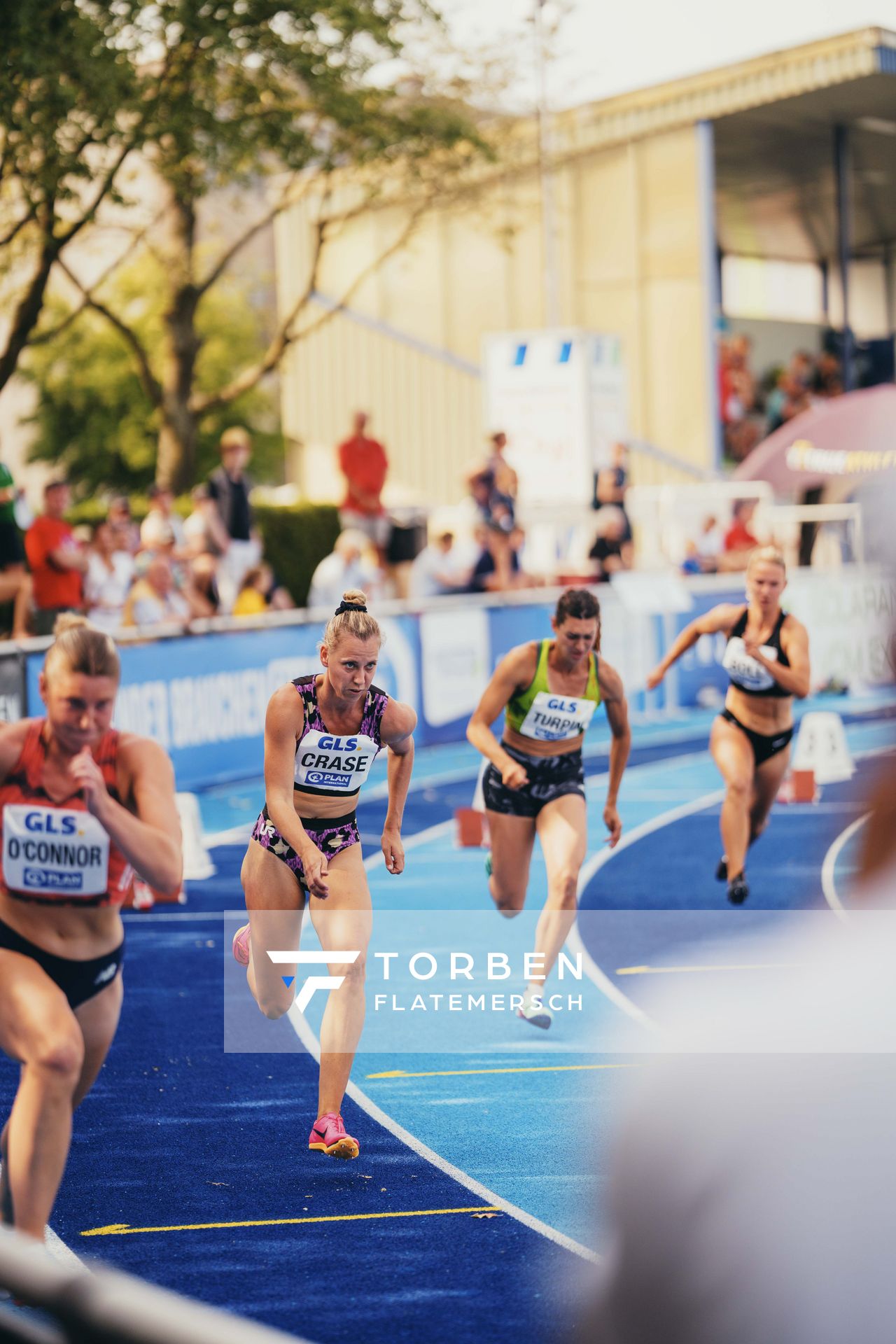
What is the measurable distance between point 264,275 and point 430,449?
5.12 metres

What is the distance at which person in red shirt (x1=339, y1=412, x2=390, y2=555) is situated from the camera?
20281 millimetres

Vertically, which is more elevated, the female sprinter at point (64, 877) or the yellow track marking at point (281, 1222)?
the female sprinter at point (64, 877)

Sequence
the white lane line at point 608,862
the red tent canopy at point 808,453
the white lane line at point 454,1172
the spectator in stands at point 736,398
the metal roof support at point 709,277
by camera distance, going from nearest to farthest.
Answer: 1. the white lane line at point 454,1172
2. the white lane line at point 608,862
3. the red tent canopy at point 808,453
4. the metal roof support at point 709,277
5. the spectator in stands at point 736,398

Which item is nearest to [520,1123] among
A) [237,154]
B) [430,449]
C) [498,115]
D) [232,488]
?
[232,488]

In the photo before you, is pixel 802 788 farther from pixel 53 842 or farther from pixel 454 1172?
pixel 53 842

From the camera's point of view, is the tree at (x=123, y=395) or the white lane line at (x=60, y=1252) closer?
the white lane line at (x=60, y=1252)

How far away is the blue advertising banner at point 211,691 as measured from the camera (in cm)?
1516

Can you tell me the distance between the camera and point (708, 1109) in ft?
5.32

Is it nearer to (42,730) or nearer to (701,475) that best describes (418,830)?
(42,730)

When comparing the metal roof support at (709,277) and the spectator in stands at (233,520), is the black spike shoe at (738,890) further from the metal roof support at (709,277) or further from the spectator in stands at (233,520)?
the metal roof support at (709,277)

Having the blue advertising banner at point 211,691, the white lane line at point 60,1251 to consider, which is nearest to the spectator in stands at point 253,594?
the blue advertising banner at point 211,691

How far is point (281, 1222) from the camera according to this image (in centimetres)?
602

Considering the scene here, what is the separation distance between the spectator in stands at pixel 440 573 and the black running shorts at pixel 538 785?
10.8m

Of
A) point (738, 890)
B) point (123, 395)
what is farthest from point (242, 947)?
point (123, 395)
